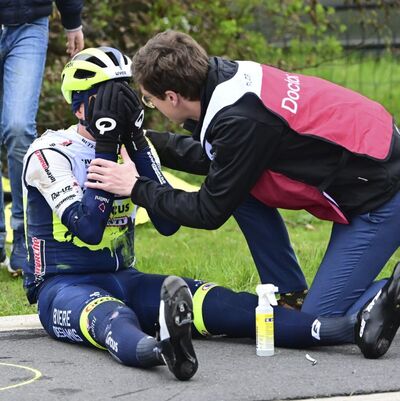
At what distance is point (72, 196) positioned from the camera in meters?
5.23

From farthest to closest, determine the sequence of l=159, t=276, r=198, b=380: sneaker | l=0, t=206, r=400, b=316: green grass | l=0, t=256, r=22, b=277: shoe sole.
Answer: l=0, t=256, r=22, b=277: shoe sole → l=0, t=206, r=400, b=316: green grass → l=159, t=276, r=198, b=380: sneaker

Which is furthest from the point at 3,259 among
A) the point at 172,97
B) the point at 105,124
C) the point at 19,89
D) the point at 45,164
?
the point at 172,97

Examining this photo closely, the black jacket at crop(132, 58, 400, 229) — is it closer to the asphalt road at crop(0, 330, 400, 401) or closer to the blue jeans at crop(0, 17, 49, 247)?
the asphalt road at crop(0, 330, 400, 401)

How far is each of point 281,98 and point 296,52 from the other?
288 inches

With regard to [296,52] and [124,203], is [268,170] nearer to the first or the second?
[124,203]

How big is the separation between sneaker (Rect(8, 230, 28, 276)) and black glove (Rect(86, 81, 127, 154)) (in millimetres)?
1737

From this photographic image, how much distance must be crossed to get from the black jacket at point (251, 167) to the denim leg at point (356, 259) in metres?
0.06

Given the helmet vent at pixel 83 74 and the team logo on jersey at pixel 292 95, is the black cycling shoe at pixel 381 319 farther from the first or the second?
the helmet vent at pixel 83 74

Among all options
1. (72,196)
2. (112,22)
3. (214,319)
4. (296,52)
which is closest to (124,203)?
(72,196)

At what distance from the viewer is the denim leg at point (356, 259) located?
17.2 feet

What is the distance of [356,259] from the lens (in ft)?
17.2

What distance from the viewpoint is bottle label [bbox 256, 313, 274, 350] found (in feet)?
16.5

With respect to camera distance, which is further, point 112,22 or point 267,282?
point 112,22

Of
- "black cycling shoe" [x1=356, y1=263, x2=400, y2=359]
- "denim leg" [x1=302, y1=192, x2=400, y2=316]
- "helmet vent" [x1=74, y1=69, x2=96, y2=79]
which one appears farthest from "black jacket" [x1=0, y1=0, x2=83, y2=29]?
"black cycling shoe" [x1=356, y1=263, x2=400, y2=359]
